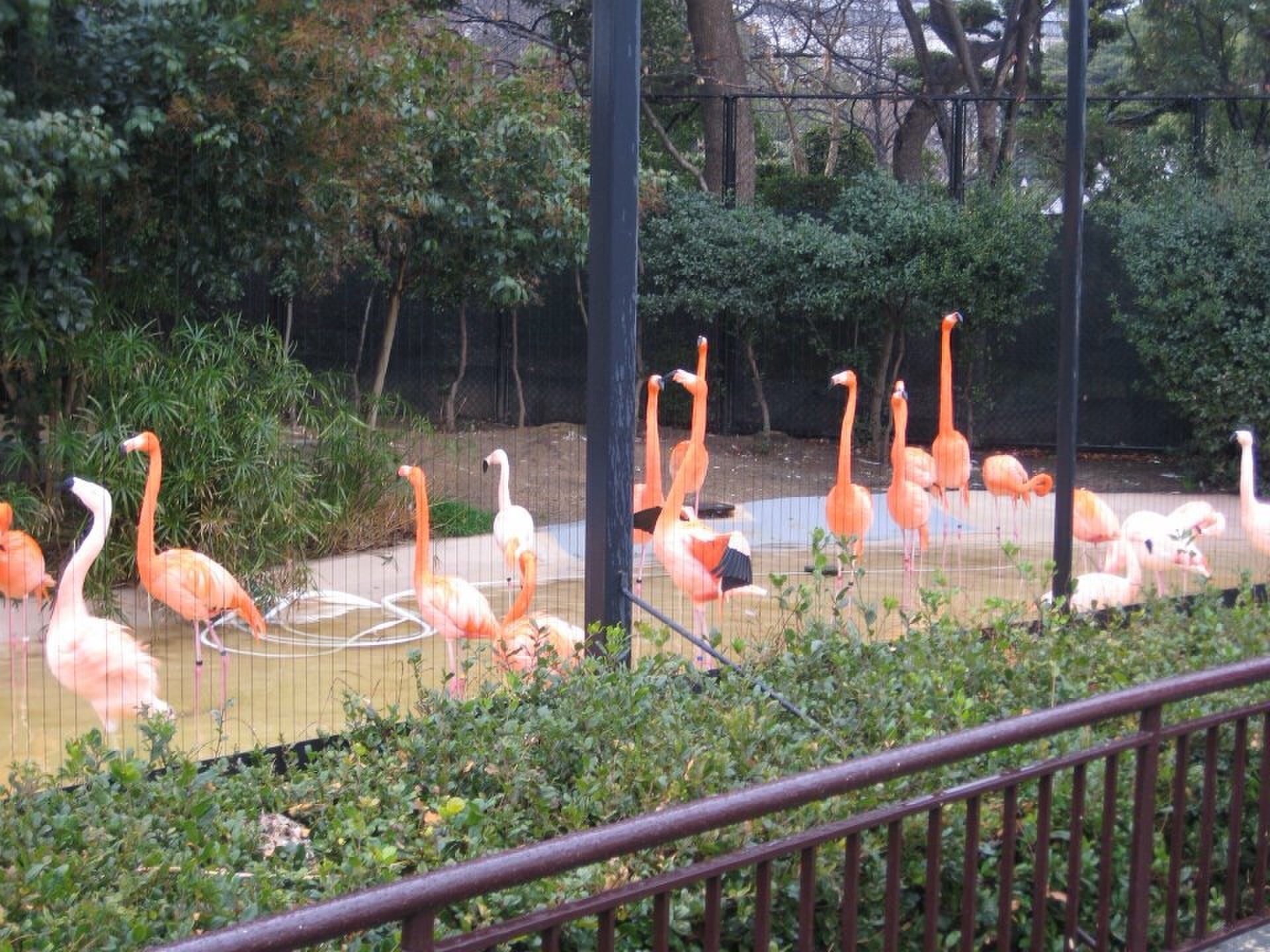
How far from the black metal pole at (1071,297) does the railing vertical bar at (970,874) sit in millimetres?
3582

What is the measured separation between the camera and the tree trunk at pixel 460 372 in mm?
10984

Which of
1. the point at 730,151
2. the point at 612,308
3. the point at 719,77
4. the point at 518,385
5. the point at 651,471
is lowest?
the point at 651,471

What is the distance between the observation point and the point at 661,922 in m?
2.00

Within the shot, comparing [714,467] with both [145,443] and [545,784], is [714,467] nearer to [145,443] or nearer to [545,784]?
[145,443]

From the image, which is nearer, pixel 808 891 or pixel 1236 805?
pixel 808 891

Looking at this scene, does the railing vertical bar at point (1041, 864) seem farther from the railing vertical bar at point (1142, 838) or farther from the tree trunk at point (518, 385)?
the tree trunk at point (518, 385)

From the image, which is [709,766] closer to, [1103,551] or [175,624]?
[175,624]

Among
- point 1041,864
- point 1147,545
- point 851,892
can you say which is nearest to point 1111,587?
point 1147,545

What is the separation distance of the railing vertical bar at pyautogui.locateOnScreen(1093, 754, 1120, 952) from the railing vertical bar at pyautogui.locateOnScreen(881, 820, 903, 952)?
0.53 meters

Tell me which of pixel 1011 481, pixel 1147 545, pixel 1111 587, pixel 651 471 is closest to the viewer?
pixel 1111 587

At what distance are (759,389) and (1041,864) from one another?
1030cm

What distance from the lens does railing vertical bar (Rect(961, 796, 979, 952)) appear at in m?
2.42

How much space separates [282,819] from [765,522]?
6.83 metres

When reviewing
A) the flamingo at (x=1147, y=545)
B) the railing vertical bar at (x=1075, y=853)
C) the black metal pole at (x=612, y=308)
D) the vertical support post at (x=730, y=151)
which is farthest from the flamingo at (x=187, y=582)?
the vertical support post at (x=730, y=151)
